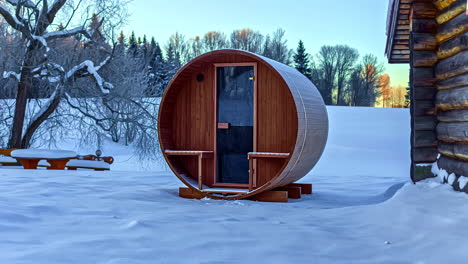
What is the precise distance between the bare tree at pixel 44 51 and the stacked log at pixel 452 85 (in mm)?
9391

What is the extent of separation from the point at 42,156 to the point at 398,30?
795cm

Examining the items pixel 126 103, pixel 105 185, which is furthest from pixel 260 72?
pixel 126 103

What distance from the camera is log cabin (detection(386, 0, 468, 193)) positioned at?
531 cm

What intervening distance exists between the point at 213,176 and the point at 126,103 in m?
7.74

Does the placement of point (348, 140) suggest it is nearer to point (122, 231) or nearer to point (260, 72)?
point (260, 72)

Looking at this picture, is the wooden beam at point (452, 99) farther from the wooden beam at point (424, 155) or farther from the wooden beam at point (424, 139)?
the wooden beam at point (424, 155)

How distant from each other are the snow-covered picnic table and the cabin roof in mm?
7518

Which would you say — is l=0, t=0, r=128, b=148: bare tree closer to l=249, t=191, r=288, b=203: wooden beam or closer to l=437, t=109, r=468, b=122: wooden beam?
l=249, t=191, r=288, b=203: wooden beam

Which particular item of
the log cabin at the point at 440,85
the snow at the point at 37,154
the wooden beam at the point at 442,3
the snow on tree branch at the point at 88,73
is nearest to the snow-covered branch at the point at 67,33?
the snow on tree branch at the point at 88,73

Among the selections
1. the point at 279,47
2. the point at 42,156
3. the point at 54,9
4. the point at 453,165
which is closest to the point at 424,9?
the point at 453,165

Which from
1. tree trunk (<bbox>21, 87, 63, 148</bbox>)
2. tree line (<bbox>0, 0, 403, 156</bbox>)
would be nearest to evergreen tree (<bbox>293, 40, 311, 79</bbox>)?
tree line (<bbox>0, 0, 403, 156</bbox>)

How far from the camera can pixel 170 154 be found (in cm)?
733

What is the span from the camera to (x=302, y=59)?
139 feet

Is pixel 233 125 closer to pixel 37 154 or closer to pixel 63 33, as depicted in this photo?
pixel 37 154
